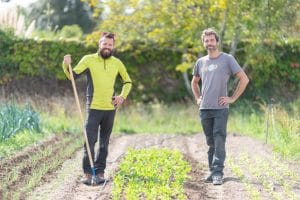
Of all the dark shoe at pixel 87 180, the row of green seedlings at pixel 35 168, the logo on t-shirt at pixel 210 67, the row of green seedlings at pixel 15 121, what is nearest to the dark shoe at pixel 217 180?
the logo on t-shirt at pixel 210 67

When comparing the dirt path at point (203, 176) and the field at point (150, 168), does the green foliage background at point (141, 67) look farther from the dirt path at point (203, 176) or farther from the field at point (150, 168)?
the dirt path at point (203, 176)

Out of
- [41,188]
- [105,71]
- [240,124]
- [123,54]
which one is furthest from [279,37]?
[41,188]

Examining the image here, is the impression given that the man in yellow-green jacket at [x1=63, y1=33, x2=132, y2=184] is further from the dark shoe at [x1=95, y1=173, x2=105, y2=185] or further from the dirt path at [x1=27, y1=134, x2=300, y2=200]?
the dirt path at [x1=27, y1=134, x2=300, y2=200]

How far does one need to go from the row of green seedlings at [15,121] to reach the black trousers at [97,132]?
288 cm

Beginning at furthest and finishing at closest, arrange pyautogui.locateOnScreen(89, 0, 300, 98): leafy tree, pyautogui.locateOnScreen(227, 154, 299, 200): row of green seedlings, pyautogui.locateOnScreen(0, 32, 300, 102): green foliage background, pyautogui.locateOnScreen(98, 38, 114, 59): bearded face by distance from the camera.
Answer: pyautogui.locateOnScreen(0, 32, 300, 102): green foliage background
pyautogui.locateOnScreen(89, 0, 300, 98): leafy tree
pyautogui.locateOnScreen(98, 38, 114, 59): bearded face
pyautogui.locateOnScreen(227, 154, 299, 200): row of green seedlings

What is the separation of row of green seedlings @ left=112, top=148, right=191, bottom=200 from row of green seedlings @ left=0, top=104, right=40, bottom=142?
7.25 feet

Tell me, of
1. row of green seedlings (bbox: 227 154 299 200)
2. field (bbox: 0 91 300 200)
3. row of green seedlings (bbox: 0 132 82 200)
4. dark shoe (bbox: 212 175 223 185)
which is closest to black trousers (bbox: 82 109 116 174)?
field (bbox: 0 91 300 200)

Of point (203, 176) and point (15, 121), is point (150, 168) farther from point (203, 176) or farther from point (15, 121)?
point (15, 121)

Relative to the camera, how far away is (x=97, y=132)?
9.19 m

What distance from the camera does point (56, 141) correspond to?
1340 cm

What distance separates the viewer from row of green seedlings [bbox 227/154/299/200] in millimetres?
8453

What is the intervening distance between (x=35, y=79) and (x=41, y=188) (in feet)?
41.1

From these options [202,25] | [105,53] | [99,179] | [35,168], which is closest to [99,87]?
[105,53]

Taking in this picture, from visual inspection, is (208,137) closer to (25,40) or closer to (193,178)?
(193,178)
